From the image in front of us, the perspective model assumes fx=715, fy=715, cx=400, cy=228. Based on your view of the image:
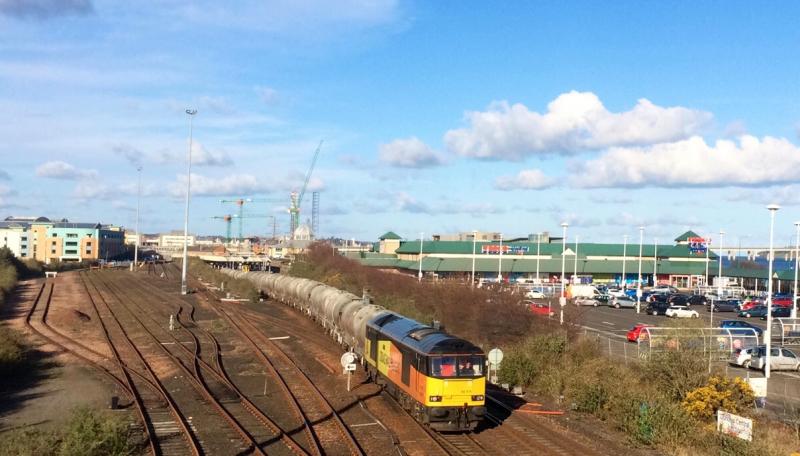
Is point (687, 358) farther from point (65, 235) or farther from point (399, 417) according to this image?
point (65, 235)

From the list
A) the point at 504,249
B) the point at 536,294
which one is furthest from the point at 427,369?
the point at 504,249

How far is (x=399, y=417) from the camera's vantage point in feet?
72.5

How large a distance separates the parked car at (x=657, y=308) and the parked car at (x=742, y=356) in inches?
1152

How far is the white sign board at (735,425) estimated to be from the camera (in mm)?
18656

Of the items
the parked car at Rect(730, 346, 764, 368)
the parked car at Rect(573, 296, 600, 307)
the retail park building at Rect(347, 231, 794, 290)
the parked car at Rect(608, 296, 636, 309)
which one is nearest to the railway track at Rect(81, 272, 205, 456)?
the parked car at Rect(730, 346, 764, 368)

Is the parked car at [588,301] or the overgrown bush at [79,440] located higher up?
the overgrown bush at [79,440]

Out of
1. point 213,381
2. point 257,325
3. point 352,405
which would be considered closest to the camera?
point 352,405

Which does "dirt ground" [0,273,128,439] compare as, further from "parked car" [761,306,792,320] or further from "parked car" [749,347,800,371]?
"parked car" [761,306,792,320]

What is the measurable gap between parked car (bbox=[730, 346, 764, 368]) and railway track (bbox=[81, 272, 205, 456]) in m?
24.9

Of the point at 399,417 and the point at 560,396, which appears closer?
the point at 399,417

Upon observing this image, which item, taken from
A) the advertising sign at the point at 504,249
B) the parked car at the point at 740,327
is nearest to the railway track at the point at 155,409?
the parked car at the point at 740,327

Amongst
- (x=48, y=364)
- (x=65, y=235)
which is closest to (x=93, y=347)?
(x=48, y=364)

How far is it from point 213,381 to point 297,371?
11.8 feet

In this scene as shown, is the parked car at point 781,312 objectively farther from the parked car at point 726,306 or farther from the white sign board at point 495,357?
the white sign board at point 495,357
